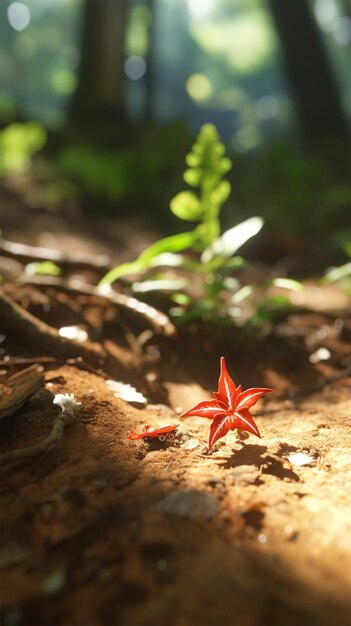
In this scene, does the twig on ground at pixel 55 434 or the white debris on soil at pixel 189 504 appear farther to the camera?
the twig on ground at pixel 55 434

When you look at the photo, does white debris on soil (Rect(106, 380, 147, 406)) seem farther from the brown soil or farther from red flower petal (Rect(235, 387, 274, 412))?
red flower petal (Rect(235, 387, 274, 412))

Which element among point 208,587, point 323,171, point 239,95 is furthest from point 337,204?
point 239,95

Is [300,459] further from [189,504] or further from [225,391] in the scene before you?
[189,504]

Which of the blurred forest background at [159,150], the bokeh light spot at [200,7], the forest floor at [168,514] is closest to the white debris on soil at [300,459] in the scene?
the forest floor at [168,514]

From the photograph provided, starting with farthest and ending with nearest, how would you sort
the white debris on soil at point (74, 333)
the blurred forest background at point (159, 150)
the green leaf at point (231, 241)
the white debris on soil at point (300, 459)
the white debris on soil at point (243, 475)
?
the blurred forest background at point (159, 150) < the green leaf at point (231, 241) < the white debris on soil at point (74, 333) < the white debris on soil at point (300, 459) < the white debris on soil at point (243, 475)

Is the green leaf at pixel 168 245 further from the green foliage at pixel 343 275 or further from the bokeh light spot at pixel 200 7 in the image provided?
the bokeh light spot at pixel 200 7

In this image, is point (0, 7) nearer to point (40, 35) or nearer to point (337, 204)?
point (40, 35)

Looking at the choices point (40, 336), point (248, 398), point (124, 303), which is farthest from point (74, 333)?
point (248, 398)
